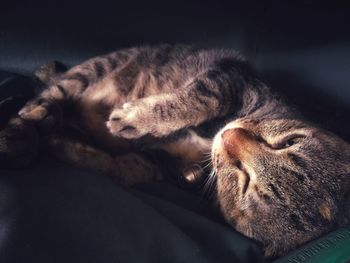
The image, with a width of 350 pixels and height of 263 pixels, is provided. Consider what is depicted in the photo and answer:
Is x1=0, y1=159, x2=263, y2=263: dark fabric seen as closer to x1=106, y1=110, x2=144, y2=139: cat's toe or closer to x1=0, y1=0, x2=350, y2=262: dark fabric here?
x1=0, y1=0, x2=350, y2=262: dark fabric

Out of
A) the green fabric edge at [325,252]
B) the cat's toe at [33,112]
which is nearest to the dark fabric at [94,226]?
the green fabric edge at [325,252]

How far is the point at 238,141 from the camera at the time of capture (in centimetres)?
137

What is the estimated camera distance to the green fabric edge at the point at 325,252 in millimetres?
931

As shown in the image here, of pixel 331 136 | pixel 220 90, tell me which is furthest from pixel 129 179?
pixel 331 136

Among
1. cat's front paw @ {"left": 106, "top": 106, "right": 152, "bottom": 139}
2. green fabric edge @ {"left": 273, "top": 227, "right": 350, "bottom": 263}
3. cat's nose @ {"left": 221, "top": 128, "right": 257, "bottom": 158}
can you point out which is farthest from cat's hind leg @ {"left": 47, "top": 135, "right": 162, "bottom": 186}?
green fabric edge @ {"left": 273, "top": 227, "right": 350, "bottom": 263}

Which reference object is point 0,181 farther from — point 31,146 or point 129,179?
point 129,179

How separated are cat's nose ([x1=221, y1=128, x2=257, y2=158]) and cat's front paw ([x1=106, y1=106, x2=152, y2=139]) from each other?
1.01 ft

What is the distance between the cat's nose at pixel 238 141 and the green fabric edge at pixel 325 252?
1.36ft

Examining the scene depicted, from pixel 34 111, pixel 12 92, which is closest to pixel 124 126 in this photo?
pixel 34 111

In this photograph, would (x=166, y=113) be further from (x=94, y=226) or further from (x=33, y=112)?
(x=94, y=226)

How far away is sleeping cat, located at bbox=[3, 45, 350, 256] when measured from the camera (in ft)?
4.10

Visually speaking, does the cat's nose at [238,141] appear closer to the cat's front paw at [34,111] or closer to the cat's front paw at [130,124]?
the cat's front paw at [130,124]

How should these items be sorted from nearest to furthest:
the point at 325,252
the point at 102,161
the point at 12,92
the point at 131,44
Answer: the point at 325,252 < the point at 102,161 < the point at 12,92 < the point at 131,44

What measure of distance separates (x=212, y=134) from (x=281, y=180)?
16.9 inches
